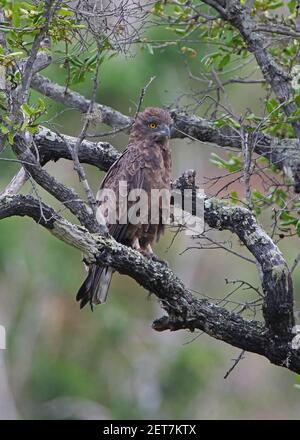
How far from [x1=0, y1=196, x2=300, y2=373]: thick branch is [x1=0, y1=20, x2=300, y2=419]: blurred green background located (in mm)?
8025

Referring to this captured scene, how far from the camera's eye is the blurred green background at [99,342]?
548 inches

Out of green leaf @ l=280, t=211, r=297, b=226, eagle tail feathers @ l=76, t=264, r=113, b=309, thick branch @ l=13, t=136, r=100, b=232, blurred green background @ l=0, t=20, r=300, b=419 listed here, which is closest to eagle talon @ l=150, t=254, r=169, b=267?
eagle tail feathers @ l=76, t=264, r=113, b=309

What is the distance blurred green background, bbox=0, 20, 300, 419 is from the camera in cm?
1391

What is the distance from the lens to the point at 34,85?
6453 mm

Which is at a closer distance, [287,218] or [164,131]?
[287,218]

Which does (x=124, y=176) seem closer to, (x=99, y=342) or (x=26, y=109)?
(x=26, y=109)

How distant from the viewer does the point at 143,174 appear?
20.8ft

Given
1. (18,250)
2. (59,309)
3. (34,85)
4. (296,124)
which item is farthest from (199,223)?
(59,309)

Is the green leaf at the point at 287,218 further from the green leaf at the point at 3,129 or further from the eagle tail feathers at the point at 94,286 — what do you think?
the green leaf at the point at 3,129

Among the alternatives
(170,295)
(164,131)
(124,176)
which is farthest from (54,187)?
(164,131)

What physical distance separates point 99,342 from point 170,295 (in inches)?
404

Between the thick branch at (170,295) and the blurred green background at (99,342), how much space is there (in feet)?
26.3

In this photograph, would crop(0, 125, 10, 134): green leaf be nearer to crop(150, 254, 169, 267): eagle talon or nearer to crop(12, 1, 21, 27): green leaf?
crop(12, 1, 21, 27): green leaf

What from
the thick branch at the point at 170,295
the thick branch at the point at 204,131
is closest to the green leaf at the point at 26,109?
the thick branch at the point at 170,295
